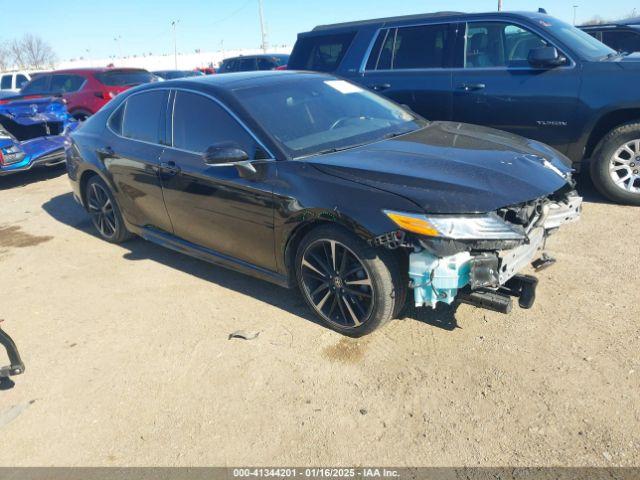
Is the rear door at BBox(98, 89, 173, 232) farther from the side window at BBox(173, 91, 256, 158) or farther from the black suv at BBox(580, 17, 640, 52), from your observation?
the black suv at BBox(580, 17, 640, 52)

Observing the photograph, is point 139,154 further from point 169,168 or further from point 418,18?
point 418,18

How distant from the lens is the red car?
1120 centimetres

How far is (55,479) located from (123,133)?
3.11 meters

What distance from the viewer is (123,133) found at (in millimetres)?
4621

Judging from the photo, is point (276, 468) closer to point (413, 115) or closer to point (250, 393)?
point (250, 393)

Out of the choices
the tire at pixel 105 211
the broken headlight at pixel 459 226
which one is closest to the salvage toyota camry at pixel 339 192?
the broken headlight at pixel 459 226

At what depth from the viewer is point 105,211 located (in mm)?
5176

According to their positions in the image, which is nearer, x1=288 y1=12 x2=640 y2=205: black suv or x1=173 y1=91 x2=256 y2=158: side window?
x1=173 y1=91 x2=256 y2=158: side window

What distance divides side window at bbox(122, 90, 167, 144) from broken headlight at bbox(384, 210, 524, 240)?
2433 millimetres

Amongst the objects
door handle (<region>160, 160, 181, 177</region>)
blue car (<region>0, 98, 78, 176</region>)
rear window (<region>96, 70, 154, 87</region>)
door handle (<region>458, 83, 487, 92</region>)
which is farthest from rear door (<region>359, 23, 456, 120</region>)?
rear window (<region>96, 70, 154, 87</region>)

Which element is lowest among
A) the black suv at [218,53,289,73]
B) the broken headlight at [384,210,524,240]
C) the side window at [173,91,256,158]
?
the broken headlight at [384,210,524,240]

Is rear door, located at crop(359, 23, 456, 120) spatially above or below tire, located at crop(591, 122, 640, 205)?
above

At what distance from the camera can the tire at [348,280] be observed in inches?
117

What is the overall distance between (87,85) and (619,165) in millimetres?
10696
